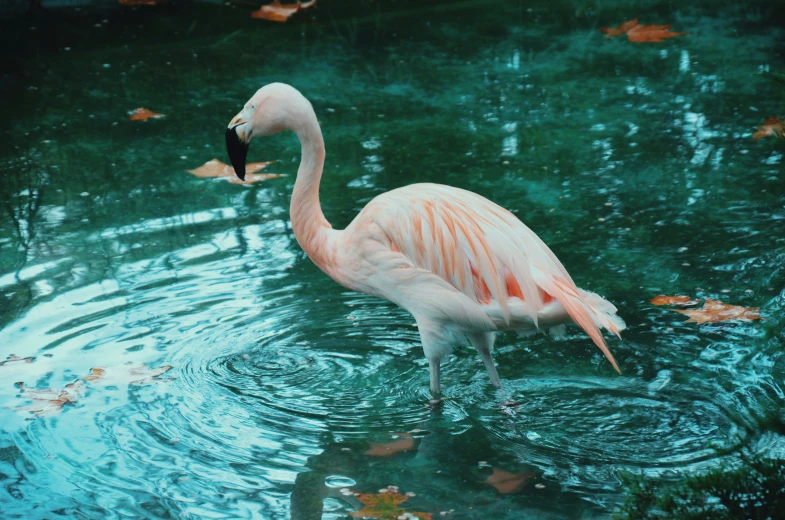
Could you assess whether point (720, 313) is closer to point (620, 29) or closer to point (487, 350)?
point (487, 350)

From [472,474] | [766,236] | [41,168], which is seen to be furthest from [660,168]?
[41,168]

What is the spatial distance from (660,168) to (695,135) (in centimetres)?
64

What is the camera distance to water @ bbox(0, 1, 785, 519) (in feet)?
11.4

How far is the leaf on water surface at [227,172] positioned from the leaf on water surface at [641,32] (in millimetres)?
3878

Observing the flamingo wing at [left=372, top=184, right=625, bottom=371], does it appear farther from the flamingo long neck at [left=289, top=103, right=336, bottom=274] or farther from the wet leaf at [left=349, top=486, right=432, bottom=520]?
the wet leaf at [left=349, top=486, right=432, bottom=520]

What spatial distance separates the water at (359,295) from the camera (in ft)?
11.4

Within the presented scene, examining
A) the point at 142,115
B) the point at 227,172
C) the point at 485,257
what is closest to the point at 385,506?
the point at 485,257

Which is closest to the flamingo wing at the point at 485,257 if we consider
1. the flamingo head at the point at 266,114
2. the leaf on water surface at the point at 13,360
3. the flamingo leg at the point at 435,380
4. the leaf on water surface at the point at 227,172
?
the flamingo leg at the point at 435,380

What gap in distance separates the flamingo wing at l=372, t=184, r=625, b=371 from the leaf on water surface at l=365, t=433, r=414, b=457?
0.58 m

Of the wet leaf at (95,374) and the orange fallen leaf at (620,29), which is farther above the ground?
the orange fallen leaf at (620,29)

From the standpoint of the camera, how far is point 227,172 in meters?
6.36

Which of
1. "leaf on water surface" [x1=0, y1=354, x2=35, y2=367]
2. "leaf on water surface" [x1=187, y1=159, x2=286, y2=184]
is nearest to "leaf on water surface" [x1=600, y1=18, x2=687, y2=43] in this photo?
"leaf on water surface" [x1=187, y1=159, x2=286, y2=184]

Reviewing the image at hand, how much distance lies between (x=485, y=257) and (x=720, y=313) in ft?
4.36

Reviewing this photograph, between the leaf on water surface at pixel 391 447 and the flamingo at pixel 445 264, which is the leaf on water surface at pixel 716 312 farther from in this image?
the leaf on water surface at pixel 391 447
